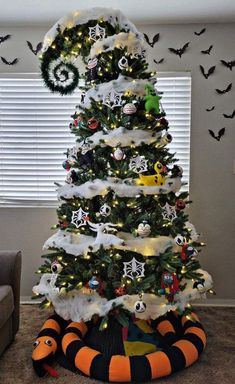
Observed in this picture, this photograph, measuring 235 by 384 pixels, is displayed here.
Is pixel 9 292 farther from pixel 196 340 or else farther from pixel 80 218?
pixel 196 340

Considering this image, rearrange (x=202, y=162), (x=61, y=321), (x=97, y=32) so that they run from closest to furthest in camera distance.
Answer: (x=97, y=32)
(x=61, y=321)
(x=202, y=162)

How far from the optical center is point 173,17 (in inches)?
123

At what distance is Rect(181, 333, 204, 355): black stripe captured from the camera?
250 cm

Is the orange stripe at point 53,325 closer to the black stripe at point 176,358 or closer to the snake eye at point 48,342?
the snake eye at point 48,342

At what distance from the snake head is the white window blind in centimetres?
135

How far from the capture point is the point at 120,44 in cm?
258

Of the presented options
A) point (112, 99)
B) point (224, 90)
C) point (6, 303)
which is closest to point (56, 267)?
point (6, 303)

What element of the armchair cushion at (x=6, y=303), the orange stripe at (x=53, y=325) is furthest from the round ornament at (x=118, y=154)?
the orange stripe at (x=53, y=325)

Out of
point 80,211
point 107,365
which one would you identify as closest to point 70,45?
point 80,211

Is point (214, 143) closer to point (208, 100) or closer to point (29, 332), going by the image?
point (208, 100)

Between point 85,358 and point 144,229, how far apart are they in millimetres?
878

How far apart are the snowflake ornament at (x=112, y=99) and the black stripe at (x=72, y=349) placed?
1586mm

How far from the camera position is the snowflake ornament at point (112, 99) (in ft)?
8.36

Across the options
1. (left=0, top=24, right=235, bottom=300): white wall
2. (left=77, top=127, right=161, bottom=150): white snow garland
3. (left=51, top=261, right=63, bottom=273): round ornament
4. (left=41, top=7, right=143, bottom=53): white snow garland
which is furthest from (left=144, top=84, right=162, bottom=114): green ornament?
(left=51, top=261, right=63, bottom=273): round ornament
